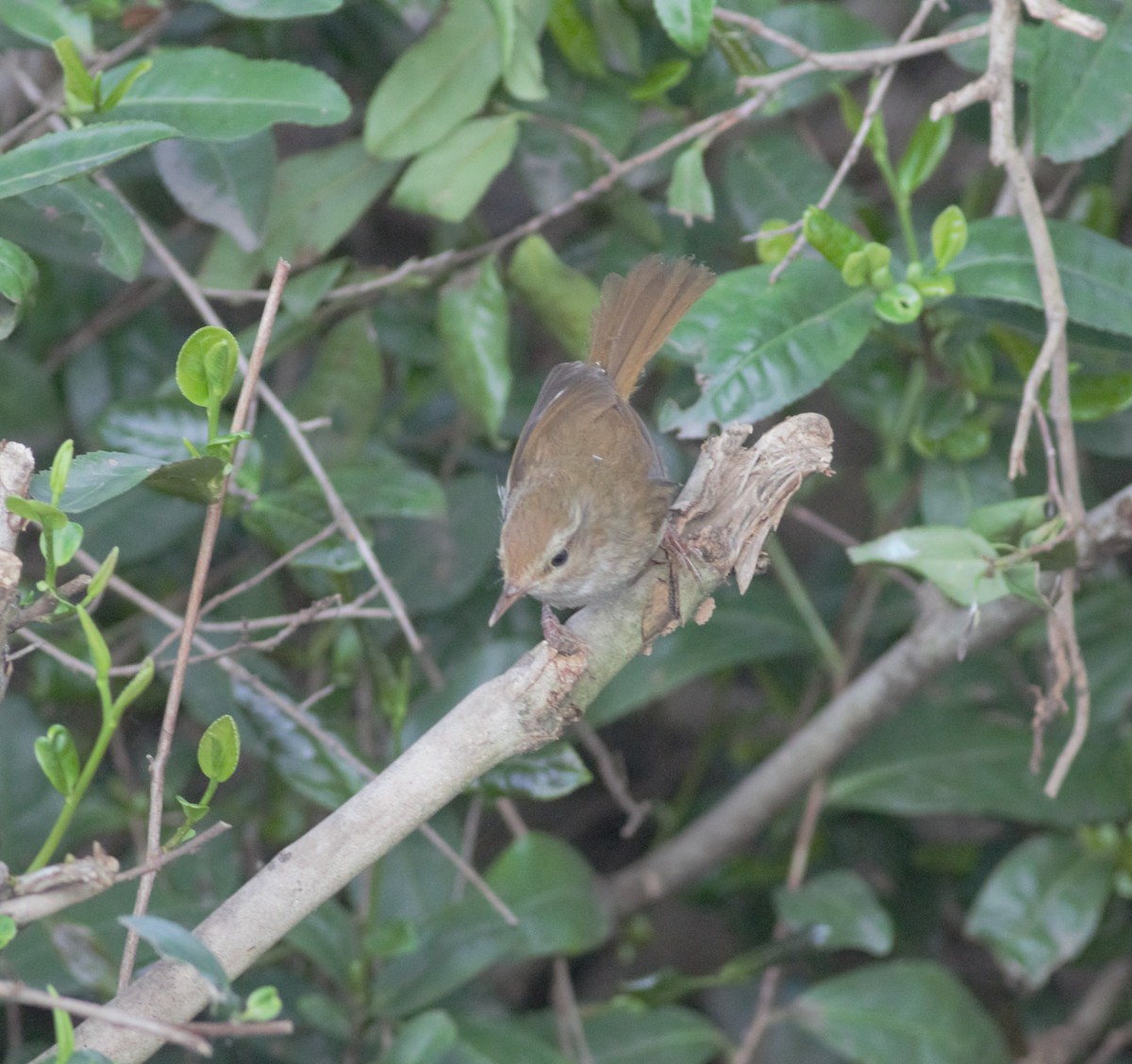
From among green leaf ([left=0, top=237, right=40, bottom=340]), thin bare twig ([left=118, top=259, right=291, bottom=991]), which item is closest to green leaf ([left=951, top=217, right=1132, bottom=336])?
thin bare twig ([left=118, top=259, right=291, bottom=991])

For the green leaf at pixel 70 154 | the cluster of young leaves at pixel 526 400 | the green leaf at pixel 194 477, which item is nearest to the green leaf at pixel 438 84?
the cluster of young leaves at pixel 526 400

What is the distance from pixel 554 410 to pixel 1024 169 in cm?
126

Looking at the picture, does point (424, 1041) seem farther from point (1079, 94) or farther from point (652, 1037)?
point (1079, 94)

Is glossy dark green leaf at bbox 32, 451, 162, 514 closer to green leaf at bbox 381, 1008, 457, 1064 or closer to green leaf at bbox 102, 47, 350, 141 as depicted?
green leaf at bbox 102, 47, 350, 141

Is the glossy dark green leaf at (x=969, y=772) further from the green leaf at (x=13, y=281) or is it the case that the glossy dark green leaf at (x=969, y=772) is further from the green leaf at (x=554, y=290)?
the green leaf at (x=13, y=281)

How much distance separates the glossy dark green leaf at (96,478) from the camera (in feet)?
5.41

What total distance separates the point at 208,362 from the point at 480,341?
120 cm

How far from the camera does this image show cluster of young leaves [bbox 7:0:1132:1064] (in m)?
2.37

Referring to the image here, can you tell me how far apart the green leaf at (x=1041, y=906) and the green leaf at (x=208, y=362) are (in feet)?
7.44

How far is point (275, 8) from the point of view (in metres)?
2.36

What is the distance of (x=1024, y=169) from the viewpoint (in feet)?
7.23

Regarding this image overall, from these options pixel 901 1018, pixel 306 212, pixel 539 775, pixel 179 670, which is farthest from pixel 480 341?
pixel 901 1018

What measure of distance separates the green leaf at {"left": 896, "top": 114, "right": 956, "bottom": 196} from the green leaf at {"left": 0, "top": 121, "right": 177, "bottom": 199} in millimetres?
1485

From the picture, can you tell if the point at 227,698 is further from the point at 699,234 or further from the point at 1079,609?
the point at 1079,609
